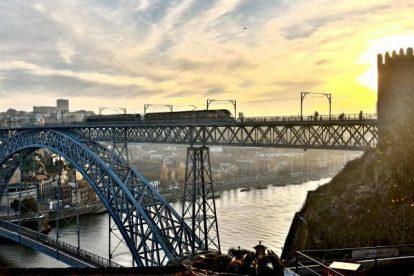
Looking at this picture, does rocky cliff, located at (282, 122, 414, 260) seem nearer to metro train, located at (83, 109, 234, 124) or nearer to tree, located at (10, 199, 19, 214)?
metro train, located at (83, 109, 234, 124)

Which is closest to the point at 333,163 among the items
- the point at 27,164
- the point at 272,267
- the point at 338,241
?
the point at 27,164

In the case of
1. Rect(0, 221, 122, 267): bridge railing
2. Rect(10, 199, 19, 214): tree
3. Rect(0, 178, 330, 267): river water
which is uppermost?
Rect(0, 221, 122, 267): bridge railing

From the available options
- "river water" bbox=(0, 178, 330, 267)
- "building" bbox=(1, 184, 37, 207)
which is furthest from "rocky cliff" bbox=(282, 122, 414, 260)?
"building" bbox=(1, 184, 37, 207)

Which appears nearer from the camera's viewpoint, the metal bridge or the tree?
the metal bridge

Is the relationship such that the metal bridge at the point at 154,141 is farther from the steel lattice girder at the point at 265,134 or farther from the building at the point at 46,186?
the building at the point at 46,186

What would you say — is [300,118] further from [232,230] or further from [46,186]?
[46,186]

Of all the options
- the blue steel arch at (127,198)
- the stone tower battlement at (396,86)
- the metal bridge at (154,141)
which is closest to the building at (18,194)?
the metal bridge at (154,141)

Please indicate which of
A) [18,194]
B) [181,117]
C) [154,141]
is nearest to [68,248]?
[154,141]

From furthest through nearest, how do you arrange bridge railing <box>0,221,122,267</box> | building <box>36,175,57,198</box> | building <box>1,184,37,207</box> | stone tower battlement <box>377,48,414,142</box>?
building <box>36,175,57,198</box>, building <box>1,184,37,207</box>, bridge railing <box>0,221,122,267</box>, stone tower battlement <box>377,48,414,142</box>
